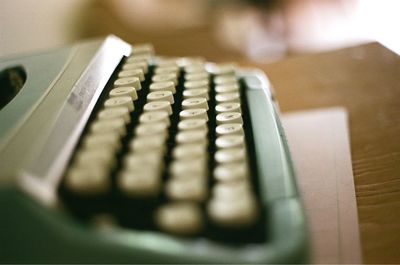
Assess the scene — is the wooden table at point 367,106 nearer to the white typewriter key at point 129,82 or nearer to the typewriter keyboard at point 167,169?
the typewriter keyboard at point 167,169

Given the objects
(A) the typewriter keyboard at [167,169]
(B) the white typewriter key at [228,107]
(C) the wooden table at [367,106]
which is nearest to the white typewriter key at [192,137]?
(A) the typewriter keyboard at [167,169]

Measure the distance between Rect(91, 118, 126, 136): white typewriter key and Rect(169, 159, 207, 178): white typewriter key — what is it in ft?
0.29

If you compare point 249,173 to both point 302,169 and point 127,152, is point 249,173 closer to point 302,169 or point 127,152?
point 127,152

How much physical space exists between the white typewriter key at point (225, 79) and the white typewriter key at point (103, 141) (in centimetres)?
28

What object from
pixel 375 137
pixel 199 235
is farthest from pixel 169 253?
pixel 375 137

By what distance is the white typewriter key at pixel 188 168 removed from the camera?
44 centimetres

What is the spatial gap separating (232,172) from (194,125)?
0.39 ft

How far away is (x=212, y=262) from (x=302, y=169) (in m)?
0.35

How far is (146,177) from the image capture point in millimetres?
418

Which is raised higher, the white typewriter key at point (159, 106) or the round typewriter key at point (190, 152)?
the white typewriter key at point (159, 106)

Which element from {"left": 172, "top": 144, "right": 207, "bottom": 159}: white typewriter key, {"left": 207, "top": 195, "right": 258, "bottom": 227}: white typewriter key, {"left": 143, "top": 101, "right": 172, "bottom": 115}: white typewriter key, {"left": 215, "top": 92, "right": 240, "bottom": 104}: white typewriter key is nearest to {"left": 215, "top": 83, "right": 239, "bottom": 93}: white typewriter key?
{"left": 215, "top": 92, "right": 240, "bottom": 104}: white typewriter key

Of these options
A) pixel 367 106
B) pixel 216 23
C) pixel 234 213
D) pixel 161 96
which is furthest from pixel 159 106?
pixel 216 23

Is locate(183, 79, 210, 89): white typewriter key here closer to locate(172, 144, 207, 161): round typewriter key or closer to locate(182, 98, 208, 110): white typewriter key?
locate(182, 98, 208, 110): white typewriter key

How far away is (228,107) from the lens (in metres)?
0.64
